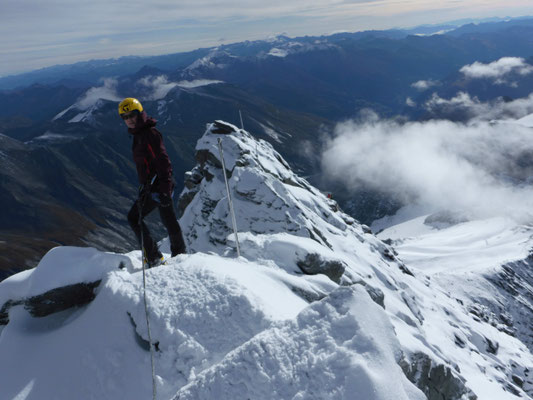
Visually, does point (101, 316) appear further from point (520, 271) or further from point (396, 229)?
point (396, 229)

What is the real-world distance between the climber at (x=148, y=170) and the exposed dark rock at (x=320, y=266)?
20.3ft

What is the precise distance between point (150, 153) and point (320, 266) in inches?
365

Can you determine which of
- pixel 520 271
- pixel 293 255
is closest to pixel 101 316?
pixel 293 255

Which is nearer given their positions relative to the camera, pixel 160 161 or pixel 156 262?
pixel 160 161

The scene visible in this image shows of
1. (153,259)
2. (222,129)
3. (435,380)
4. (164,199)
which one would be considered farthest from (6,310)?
(222,129)

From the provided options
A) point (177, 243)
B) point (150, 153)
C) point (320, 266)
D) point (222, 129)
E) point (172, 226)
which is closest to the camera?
point (150, 153)

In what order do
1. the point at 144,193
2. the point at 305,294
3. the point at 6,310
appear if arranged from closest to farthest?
1. the point at 6,310
2. the point at 144,193
3. the point at 305,294

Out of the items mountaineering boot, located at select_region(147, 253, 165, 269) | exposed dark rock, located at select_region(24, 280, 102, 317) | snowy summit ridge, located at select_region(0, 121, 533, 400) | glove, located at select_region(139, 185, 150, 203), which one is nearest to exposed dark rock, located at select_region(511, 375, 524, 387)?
snowy summit ridge, located at select_region(0, 121, 533, 400)

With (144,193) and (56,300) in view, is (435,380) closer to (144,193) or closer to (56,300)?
(144,193)

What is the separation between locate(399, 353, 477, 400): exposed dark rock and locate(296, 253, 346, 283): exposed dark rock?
5.39 meters

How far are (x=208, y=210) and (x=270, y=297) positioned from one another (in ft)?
89.3

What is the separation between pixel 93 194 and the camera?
19138 cm

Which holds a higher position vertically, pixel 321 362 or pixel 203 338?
pixel 321 362

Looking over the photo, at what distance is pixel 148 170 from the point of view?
32.6 ft
